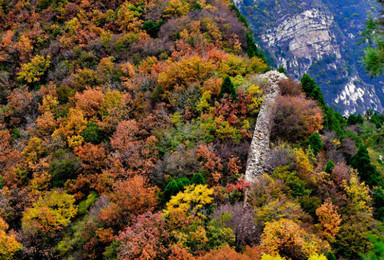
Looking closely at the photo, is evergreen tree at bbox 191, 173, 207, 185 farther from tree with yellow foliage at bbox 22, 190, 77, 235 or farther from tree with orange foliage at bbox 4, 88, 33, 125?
tree with orange foliage at bbox 4, 88, 33, 125

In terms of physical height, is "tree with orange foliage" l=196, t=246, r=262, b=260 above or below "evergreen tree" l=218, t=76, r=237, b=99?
below

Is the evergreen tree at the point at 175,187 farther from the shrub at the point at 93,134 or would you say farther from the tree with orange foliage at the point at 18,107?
the tree with orange foliage at the point at 18,107

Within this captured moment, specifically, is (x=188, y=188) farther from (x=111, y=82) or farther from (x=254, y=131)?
(x=111, y=82)

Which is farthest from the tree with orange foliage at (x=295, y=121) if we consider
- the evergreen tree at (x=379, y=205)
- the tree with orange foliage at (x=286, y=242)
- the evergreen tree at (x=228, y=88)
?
the tree with orange foliage at (x=286, y=242)

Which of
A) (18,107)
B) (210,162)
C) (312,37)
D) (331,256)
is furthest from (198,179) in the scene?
(312,37)

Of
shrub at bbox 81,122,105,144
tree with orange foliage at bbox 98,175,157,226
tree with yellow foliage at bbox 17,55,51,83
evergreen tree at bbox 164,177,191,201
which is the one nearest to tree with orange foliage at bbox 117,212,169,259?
tree with orange foliage at bbox 98,175,157,226

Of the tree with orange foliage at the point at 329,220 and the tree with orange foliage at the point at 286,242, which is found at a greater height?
the tree with orange foliage at the point at 286,242

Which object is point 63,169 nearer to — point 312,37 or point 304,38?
point 304,38
